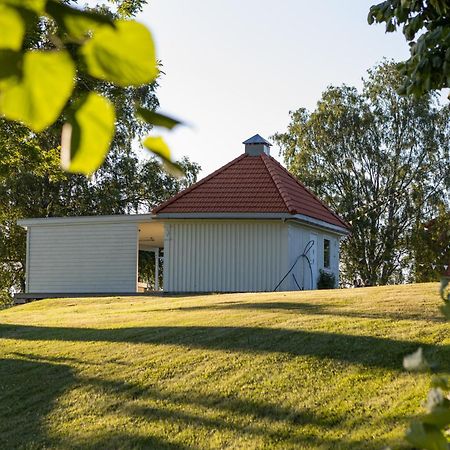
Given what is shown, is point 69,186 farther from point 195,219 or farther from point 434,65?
point 434,65

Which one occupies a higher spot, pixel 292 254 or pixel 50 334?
pixel 292 254

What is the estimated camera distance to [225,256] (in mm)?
21578

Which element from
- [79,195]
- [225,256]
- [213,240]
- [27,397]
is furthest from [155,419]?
[79,195]

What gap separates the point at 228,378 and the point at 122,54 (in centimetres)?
770

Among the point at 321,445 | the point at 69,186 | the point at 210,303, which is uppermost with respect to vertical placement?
the point at 69,186

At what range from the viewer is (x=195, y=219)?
2172 cm

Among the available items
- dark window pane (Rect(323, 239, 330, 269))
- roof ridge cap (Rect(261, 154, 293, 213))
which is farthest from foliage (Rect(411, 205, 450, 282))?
roof ridge cap (Rect(261, 154, 293, 213))

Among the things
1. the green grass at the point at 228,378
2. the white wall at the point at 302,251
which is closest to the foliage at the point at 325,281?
the white wall at the point at 302,251

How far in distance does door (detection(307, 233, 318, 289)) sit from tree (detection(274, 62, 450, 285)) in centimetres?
1213

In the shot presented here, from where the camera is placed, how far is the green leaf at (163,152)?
0.73 metres

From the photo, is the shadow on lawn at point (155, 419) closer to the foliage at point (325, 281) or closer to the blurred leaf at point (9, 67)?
the blurred leaf at point (9, 67)

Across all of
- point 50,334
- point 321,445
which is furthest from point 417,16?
point 50,334

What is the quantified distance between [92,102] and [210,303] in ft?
44.6

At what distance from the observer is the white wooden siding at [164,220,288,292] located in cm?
2150
